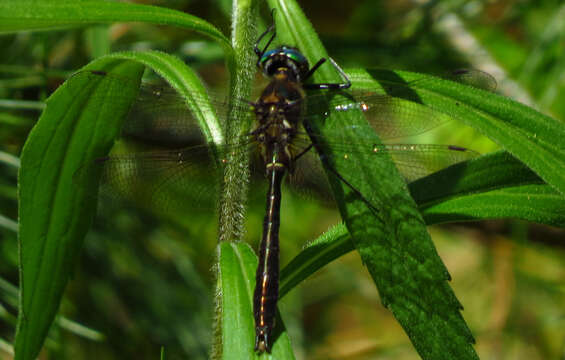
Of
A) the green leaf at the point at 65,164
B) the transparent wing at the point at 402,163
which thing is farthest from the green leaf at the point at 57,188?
the transparent wing at the point at 402,163

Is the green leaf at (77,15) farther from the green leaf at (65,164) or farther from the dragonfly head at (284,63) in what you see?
the dragonfly head at (284,63)

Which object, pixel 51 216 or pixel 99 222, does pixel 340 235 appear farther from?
pixel 99 222

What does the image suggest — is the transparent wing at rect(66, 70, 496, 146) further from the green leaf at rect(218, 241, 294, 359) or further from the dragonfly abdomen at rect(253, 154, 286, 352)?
the green leaf at rect(218, 241, 294, 359)

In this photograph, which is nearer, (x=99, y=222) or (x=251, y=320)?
(x=251, y=320)

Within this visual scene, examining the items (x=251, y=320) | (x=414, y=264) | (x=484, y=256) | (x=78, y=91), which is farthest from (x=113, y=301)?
(x=484, y=256)

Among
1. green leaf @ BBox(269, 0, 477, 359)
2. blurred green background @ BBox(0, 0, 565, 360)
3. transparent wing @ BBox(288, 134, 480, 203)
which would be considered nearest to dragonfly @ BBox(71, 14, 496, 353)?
transparent wing @ BBox(288, 134, 480, 203)

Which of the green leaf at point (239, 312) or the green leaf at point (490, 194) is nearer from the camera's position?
the green leaf at point (239, 312)
